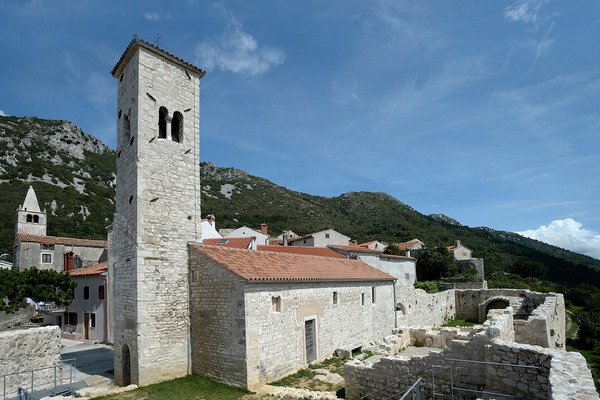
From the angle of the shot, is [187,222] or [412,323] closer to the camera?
[187,222]

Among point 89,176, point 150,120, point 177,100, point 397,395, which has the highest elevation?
point 89,176

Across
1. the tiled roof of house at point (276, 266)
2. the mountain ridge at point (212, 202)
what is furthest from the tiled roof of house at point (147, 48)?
the mountain ridge at point (212, 202)

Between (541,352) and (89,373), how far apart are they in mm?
17976

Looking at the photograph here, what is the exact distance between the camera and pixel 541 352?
23.1ft

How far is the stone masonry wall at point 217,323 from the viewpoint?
42.8 ft

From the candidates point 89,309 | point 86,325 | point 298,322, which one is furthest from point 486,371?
point 86,325

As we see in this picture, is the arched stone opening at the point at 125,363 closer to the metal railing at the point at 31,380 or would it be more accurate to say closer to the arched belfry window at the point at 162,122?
the metal railing at the point at 31,380

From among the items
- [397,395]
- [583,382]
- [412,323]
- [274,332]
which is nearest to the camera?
[583,382]

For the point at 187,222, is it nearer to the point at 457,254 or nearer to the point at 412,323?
the point at 412,323

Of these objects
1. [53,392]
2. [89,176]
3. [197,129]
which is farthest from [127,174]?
[89,176]

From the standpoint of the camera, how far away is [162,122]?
15.9m

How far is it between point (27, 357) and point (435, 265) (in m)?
49.0

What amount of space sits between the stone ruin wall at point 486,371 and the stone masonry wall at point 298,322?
3.53m

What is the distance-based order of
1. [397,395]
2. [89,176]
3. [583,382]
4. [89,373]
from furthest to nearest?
[89,176]
[89,373]
[397,395]
[583,382]
